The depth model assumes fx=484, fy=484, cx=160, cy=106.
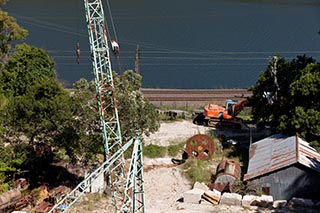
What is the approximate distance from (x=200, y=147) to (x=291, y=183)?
5.66 metres

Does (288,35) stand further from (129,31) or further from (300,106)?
(300,106)

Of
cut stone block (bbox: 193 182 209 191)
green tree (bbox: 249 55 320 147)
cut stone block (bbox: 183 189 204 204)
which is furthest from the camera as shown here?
green tree (bbox: 249 55 320 147)

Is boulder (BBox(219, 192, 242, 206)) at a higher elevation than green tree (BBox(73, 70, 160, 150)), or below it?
below

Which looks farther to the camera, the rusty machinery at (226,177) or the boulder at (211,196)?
the rusty machinery at (226,177)

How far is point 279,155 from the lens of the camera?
834 inches

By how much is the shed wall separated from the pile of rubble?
584mm

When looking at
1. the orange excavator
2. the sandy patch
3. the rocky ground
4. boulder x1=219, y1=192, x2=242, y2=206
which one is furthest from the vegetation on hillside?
the orange excavator

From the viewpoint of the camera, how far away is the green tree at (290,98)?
22938 millimetres

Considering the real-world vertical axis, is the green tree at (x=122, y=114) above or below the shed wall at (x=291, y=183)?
above

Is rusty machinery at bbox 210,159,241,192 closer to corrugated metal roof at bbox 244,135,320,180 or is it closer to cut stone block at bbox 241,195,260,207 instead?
corrugated metal roof at bbox 244,135,320,180

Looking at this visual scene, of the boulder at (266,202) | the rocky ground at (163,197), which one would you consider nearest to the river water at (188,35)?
the rocky ground at (163,197)

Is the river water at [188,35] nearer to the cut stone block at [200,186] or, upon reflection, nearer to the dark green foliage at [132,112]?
the dark green foliage at [132,112]

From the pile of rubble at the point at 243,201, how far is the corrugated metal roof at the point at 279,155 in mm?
1265

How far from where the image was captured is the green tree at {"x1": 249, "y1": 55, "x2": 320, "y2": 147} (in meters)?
22.9
